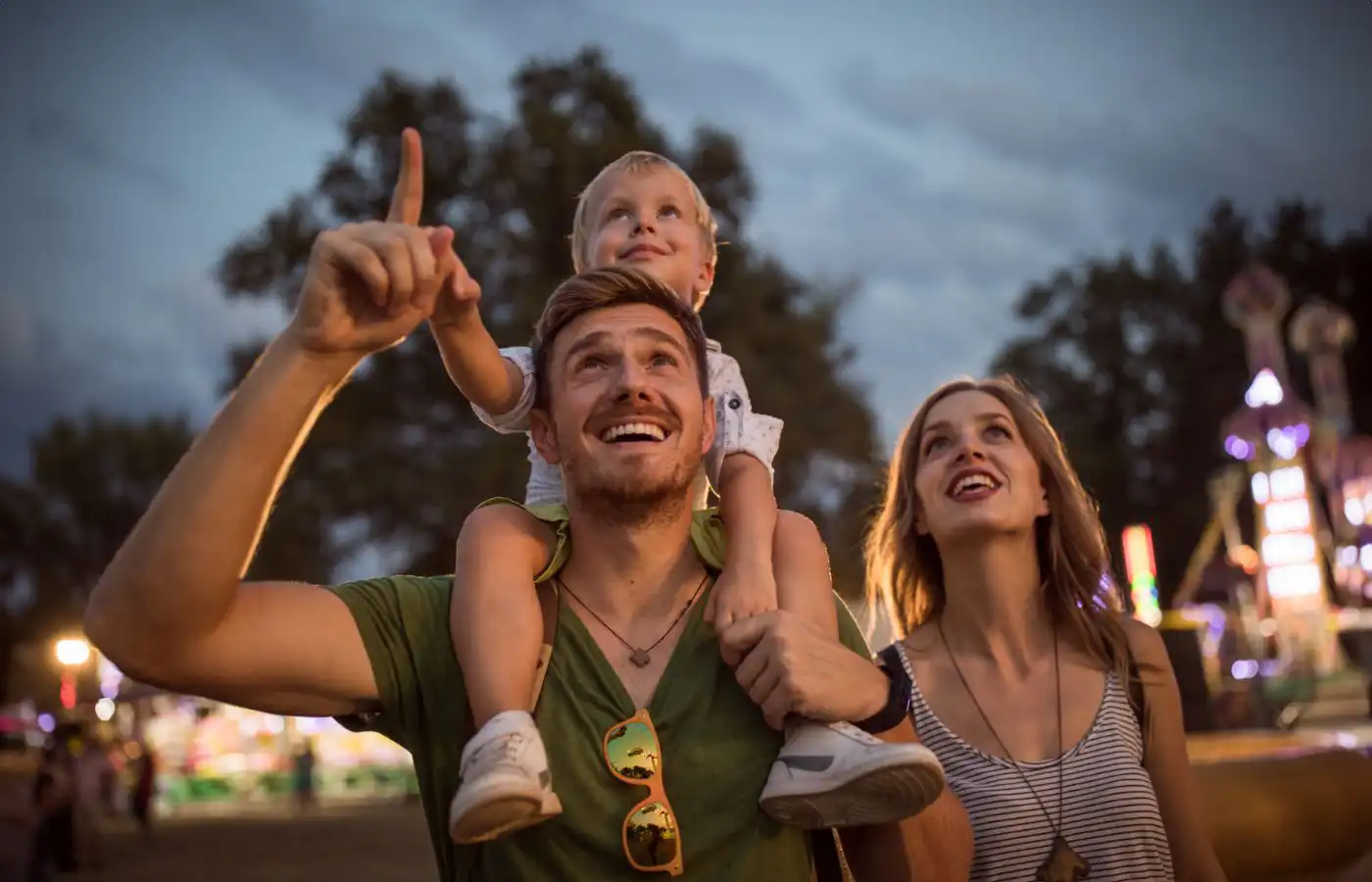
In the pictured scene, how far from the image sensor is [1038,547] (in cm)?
395

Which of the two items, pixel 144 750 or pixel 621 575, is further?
pixel 144 750

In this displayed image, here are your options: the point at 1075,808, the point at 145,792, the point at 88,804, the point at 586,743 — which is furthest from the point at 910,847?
the point at 145,792

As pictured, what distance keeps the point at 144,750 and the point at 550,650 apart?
23.2 meters

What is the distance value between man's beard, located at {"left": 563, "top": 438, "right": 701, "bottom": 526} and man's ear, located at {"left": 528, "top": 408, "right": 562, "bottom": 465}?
15cm

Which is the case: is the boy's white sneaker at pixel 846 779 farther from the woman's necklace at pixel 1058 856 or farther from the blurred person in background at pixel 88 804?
the blurred person in background at pixel 88 804

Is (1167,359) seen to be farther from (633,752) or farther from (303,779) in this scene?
(633,752)

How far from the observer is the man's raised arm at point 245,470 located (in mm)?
1885

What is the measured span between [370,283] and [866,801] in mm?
1247

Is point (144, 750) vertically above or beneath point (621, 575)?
above

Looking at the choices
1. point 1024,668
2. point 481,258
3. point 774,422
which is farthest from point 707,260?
point 481,258

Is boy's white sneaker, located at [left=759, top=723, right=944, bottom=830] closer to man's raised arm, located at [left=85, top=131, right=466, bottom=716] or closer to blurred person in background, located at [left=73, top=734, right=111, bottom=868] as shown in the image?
man's raised arm, located at [left=85, top=131, right=466, bottom=716]

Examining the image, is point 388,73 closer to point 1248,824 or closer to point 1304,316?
point 1248,824

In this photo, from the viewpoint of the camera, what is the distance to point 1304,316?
36.8 m

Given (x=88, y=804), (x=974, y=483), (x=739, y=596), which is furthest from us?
(x=88, y=804)
